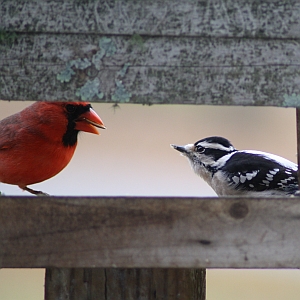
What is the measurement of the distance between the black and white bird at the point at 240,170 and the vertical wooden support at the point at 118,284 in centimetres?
182

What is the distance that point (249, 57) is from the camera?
175cm

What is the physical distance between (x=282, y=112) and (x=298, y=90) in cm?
1119

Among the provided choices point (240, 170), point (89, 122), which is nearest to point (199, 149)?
point (240, 170)

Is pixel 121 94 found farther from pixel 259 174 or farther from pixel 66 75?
pixel 259 174

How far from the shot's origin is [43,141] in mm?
3607

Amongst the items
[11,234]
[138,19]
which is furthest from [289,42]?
[11,234]

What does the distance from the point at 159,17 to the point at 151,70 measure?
141 millimetres

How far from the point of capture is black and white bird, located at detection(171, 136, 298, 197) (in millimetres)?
3844

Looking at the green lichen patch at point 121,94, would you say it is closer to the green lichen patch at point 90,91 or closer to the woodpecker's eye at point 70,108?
the green lichen patch at point 90,91

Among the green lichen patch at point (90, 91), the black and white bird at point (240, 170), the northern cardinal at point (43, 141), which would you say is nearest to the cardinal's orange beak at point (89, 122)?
the northern cardinal at point (43, 141)

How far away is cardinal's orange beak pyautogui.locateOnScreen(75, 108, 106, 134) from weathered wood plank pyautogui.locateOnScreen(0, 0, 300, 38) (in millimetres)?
1693

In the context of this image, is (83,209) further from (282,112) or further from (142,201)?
(282,112)

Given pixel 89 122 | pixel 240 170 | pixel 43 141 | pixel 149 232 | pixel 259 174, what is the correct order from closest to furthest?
pixel 149 232 → pixel 89 122 → pixel 43 141 → pixel 259 174 → pixel 240 170

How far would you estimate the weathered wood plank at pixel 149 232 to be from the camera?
171 centimetres
